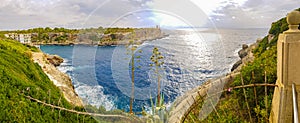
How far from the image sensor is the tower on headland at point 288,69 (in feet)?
4.52

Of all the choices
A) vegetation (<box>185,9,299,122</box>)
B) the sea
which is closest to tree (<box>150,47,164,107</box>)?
the sea

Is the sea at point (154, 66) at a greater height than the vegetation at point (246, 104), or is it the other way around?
the sea at point (154, 66)

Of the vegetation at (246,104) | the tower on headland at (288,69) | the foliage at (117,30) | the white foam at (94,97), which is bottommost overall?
the vegetation at (246,104)

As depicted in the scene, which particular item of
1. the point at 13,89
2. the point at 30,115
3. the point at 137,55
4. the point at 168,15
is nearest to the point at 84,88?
the point at 137,55

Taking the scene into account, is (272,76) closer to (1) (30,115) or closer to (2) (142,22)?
(2) (142,22)

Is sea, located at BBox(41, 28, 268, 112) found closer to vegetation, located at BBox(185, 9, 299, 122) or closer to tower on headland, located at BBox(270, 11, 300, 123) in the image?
tower on headland, located at BBox(270, 11, 300, 123)

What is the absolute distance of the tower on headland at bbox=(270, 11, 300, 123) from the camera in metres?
1.38

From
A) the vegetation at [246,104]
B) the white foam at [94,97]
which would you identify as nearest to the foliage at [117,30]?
the white foam at [94,97]

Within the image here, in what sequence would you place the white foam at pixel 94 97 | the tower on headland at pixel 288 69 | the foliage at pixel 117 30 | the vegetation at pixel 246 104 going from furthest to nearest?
the vegetation at pixel 246 104
the white foam at pixel 94 97
the foliage at pixel 117 30
the tower on headland at pixel 288 69

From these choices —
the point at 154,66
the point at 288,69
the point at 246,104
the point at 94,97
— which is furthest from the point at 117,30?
the point at 246,104

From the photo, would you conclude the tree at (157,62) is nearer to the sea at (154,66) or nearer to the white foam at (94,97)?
the sea at (154,66)

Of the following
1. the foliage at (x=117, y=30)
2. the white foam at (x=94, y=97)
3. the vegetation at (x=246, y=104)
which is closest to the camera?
the foliage at (x=117, y=30)

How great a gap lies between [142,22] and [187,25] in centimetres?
26

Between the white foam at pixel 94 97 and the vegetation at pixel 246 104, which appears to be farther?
the vegetation at pixel 246 104
